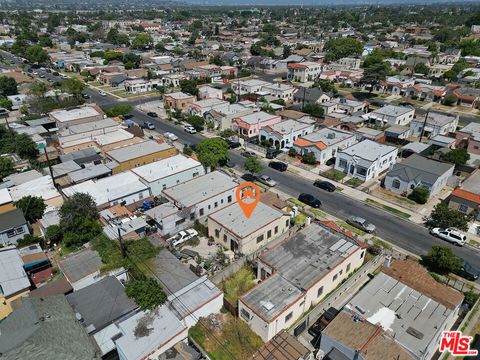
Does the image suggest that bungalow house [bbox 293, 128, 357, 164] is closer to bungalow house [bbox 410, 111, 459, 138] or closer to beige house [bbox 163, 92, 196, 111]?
bungalow house [bbox 410, 111, 459, 138]

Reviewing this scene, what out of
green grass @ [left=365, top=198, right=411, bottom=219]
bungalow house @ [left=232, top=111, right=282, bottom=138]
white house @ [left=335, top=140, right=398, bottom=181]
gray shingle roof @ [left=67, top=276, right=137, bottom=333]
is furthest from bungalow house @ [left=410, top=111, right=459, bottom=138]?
gray shingle roof @ [left=67, top=276, right=137, bottom=333]

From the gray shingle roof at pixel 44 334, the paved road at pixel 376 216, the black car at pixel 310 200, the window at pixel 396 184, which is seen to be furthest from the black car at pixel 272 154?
the gray shingle roof at pixel 44 334

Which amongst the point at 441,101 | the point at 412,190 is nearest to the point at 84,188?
the point at 412,190

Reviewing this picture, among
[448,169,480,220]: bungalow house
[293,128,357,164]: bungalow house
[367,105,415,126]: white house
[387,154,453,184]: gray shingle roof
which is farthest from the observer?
[367,105,415,126]: white house

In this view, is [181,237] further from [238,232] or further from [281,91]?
[281,91]

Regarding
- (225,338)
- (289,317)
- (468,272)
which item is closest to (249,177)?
(289,317)

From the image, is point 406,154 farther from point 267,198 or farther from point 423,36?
point 423,36
